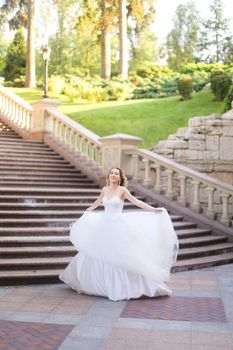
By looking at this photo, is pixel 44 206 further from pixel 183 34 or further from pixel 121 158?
pixel 183 34

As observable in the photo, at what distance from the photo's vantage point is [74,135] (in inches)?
568

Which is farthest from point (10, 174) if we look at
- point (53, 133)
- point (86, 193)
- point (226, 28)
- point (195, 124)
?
point (226, 28)

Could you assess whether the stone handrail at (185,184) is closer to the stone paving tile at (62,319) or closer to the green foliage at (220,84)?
the stone paving tile at (62,319)

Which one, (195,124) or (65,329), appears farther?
(195,124)

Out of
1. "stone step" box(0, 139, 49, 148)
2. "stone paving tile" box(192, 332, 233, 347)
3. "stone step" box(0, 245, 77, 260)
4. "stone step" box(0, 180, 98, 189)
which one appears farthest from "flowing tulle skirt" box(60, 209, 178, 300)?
"stone step" box(0, 139, 49, 148)

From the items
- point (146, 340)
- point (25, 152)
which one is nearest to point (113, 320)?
point (146, 340)

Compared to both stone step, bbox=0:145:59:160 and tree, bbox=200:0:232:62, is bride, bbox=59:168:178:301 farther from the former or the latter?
tree, bbox=200:0:232:62

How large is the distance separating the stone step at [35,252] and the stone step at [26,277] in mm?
487

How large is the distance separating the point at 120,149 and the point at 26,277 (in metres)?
5.90

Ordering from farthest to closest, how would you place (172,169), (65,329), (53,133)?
1. (53,133)
2. (172,169)
3. (65,329)

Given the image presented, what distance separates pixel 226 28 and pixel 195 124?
44.4 meters

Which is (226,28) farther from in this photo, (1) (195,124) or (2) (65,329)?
(2) (65,329)

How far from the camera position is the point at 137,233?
6449 mm

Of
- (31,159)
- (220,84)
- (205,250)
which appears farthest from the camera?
(220,84)
